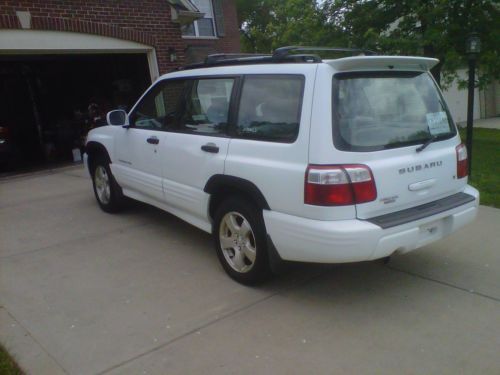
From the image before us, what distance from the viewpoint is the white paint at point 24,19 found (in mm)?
8410

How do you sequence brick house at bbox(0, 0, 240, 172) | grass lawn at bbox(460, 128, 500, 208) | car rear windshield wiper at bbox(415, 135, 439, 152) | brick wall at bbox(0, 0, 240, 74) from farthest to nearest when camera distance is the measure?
brick house at bbox(0, 0, 240, 172) < brick wall at bbox(0, 0, 240, 74) < grass lawn at bbox(460, 128, 500, 208) < car rear windshield wiper at bbox(415, 135, 439, 152)

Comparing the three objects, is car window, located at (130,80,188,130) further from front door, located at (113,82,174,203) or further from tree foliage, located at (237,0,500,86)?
tree foliage, located at (237,0,500,86)

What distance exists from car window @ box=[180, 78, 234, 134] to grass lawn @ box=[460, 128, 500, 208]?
3.98 metres

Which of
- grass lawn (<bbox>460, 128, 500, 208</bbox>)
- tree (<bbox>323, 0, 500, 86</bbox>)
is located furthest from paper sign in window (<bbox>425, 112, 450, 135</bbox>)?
tree (<bbox>323, 0, 500, 86</bbox>)

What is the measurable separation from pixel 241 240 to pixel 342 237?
42.1 inches

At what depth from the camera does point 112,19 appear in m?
9.66

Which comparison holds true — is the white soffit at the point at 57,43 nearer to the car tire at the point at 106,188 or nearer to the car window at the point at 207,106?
the car tire at the point at 106,188

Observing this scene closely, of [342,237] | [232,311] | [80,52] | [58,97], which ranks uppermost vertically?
[80,52]

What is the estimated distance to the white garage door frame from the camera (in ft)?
27.6

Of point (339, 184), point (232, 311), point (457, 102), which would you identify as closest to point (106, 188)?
point (232, 311)

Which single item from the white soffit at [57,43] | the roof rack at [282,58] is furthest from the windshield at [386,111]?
the white soffit at [57,43]

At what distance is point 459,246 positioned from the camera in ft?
15.6

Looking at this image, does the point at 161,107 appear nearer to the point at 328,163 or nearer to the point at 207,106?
the point at 207,106

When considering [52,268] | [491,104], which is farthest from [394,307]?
[491,104]
